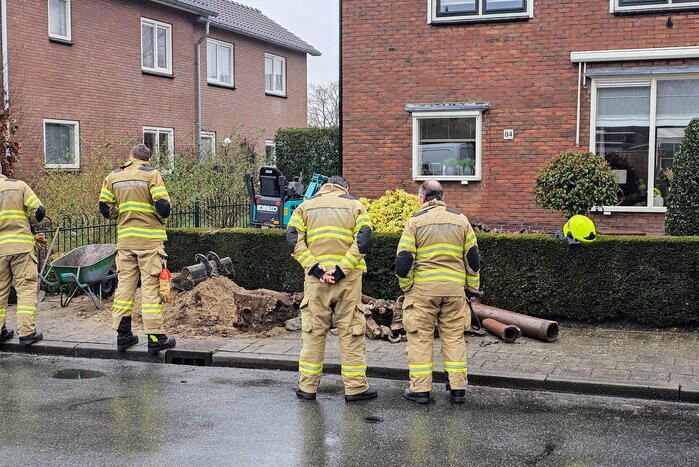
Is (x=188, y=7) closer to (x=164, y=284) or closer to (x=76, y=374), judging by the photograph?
(x=164, y=284)

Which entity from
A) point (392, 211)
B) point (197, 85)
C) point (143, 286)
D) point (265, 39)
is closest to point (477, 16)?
point (392, 211)

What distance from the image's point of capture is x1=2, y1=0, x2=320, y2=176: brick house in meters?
18.9

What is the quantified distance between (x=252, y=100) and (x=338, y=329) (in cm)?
2110

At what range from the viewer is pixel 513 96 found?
1349cm

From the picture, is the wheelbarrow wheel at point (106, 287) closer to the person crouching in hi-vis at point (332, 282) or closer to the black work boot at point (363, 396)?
the person crouching in hi-vis at point (332, 282)

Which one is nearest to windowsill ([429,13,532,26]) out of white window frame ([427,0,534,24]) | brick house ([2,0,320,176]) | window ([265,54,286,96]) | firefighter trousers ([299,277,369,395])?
white window frame ([427,0,534,24])

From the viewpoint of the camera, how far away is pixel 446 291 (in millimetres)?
6742

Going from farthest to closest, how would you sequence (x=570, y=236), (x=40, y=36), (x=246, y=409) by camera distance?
1. (x=40, y=36)
2. (x=570, y=236)
3. (x=246, y=409)

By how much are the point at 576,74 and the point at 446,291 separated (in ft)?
25.1

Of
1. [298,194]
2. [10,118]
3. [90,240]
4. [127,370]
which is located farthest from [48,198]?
[127,370]

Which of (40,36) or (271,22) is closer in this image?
(40,36)

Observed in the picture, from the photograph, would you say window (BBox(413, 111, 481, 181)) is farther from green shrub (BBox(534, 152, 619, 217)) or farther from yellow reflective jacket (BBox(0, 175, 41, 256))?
yellow reflective jacket (BBox(0, 175, 41, 256))

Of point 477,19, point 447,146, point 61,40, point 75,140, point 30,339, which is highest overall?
point 61,40

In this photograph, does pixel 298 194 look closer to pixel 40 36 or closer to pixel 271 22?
pixel 40 36
